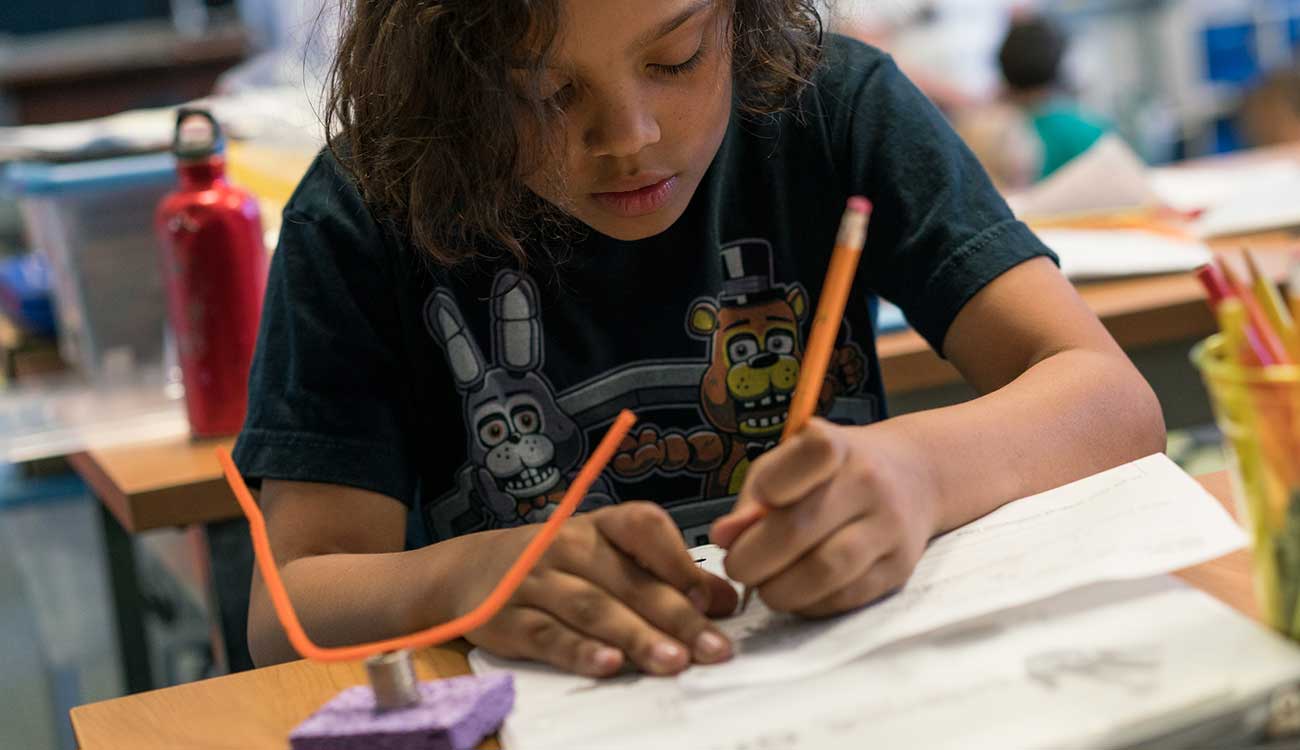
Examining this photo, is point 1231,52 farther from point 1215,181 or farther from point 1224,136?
point 1215,181

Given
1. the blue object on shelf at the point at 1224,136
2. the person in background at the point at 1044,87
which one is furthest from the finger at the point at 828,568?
the blue object on shelf at the point at 1224,136

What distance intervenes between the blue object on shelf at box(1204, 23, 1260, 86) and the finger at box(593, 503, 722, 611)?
5.39m

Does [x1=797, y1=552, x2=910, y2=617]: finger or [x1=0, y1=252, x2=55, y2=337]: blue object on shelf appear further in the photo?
[x1=0, y1=252, x2=55, y2=337]: blue object on shelf

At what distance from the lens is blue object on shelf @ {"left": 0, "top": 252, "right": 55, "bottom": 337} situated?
181 centimetres

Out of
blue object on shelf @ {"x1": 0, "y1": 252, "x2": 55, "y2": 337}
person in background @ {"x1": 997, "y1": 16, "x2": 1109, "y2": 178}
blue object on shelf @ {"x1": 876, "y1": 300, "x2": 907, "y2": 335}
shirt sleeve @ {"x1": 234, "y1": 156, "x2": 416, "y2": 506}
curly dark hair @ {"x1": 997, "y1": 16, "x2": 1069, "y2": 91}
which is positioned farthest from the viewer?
curly dark hair @ {"x1": 997, "y1": 16, "x2": 1069, "y2": 91}

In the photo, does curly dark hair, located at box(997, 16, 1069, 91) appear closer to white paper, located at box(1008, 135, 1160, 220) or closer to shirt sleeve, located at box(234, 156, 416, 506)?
white paper, located at box(1008, 135, 1160, 220)

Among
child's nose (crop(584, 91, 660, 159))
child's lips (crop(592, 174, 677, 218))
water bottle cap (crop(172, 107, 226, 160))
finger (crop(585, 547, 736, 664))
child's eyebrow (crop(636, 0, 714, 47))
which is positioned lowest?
finger (crop(585, 547, 736, 664))

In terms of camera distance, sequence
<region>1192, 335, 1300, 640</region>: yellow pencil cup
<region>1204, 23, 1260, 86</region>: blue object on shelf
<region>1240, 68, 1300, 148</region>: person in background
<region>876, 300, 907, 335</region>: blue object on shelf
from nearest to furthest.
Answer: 1. <region>1192, 335, 1300, 640</region>: yellow pencil cup
2. <region>876, 300, 907, 335</region>: blue object on shelf
3. <region>1240, 68, 1300, 148</region>: person in background
4. <region>1204, 23, 1260, 86</region>: blue object on shelf

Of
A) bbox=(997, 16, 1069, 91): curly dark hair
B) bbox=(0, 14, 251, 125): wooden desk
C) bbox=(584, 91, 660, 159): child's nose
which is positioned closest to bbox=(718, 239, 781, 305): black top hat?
bbox=(584, 91, 660, 159): child's nose

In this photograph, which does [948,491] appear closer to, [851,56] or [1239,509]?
[1239,509]

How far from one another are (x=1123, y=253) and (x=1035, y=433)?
74 centimetres

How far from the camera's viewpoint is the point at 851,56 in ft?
3.39

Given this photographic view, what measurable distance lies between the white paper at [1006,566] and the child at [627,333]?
16mm

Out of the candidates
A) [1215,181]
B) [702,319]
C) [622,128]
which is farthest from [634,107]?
[1215,181]
